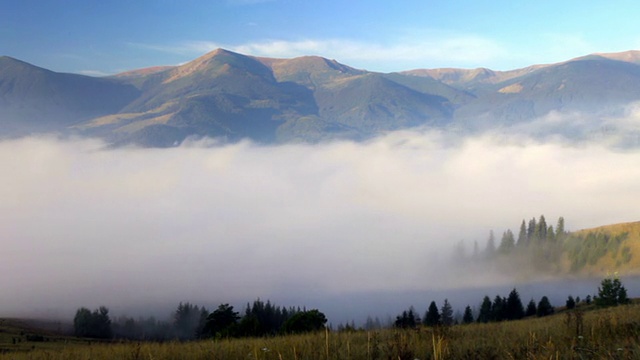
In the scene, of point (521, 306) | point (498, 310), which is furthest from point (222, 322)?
point (521, 306)

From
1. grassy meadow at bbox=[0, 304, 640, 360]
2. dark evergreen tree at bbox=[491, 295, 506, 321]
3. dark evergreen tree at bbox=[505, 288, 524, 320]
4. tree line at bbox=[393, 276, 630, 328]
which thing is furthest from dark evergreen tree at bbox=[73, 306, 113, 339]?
grassy meadow at bbox=[0, 304, 640, 360]

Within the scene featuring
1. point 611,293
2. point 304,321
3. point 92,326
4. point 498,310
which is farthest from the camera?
point 92,326

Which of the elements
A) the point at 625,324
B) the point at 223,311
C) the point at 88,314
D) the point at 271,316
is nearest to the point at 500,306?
the point at 271,316

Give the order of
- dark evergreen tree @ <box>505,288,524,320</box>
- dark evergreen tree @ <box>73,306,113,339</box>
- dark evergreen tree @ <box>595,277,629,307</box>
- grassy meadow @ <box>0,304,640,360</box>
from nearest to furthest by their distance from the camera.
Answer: grassy meadow @ <box>0,304,640,360</box> < dark evergreen tree @ <box>595,277,629,307</box> < dark evergreen tree @ <box>505,288,524,320</box> < dark evergreen tree @ <box>73,306,113,339</box>

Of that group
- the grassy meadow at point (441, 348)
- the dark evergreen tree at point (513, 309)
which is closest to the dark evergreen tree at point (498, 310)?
the dark evergreen tree at point (513, 309)

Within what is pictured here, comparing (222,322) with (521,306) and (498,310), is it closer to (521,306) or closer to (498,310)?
(498,310)

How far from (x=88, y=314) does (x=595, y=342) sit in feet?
567

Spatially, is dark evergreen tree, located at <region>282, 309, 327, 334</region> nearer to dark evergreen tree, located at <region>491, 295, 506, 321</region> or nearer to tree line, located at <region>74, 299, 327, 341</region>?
tree line, located at <region>74, 299, 327, 341</region>

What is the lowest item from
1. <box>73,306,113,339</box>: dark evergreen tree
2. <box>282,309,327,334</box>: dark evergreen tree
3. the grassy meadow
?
<box>73,306,113,339</box>: dark evergreen tree

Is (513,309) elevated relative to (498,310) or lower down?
elevated

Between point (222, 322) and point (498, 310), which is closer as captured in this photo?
point (222, 322)

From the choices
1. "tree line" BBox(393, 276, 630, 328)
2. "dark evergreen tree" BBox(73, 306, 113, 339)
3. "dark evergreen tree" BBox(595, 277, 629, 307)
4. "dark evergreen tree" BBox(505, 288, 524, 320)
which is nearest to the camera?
"dark evergreen tree" BBox(595, 277, 629, 307)

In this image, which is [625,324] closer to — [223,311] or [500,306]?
[223,311]

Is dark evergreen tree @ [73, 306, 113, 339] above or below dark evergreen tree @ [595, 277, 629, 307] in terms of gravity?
below
